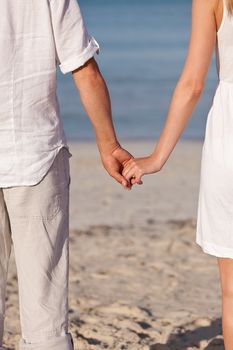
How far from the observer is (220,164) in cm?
379

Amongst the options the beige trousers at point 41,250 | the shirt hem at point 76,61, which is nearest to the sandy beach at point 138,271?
the beige trousers at point 41,250

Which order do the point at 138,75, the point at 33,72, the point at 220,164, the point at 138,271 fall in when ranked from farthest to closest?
the point at 138,75
the point at 138,271
the point at 220,164
the point at 33,72

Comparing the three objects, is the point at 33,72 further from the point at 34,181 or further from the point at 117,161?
the point at 117,161

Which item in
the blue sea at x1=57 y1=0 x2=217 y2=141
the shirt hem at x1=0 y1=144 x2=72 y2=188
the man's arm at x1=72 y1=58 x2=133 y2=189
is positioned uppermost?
the man's arm at x1=72 y1=58 x2=133 y2=189

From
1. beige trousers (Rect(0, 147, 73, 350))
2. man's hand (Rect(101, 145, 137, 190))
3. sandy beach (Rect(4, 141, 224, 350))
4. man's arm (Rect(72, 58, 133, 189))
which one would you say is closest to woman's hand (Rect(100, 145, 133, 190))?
man's hand (Rect(101, 145, 137, 190))

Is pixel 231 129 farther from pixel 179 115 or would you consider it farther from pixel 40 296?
pixel 40 296

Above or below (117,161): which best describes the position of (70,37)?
above

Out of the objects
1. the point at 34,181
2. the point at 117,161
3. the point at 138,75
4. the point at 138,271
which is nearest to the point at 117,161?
the point at 117,161

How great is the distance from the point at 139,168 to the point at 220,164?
0.57 m

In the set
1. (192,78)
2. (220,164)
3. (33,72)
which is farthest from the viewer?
(192,78)

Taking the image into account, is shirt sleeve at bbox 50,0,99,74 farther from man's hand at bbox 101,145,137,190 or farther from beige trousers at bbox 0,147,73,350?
man's hand at bbox 101,145,137,190

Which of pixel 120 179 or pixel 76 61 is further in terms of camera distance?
pixel 120 179

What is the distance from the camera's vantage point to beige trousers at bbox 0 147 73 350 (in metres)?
3.76

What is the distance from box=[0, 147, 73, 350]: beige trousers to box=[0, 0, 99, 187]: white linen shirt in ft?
0.22
